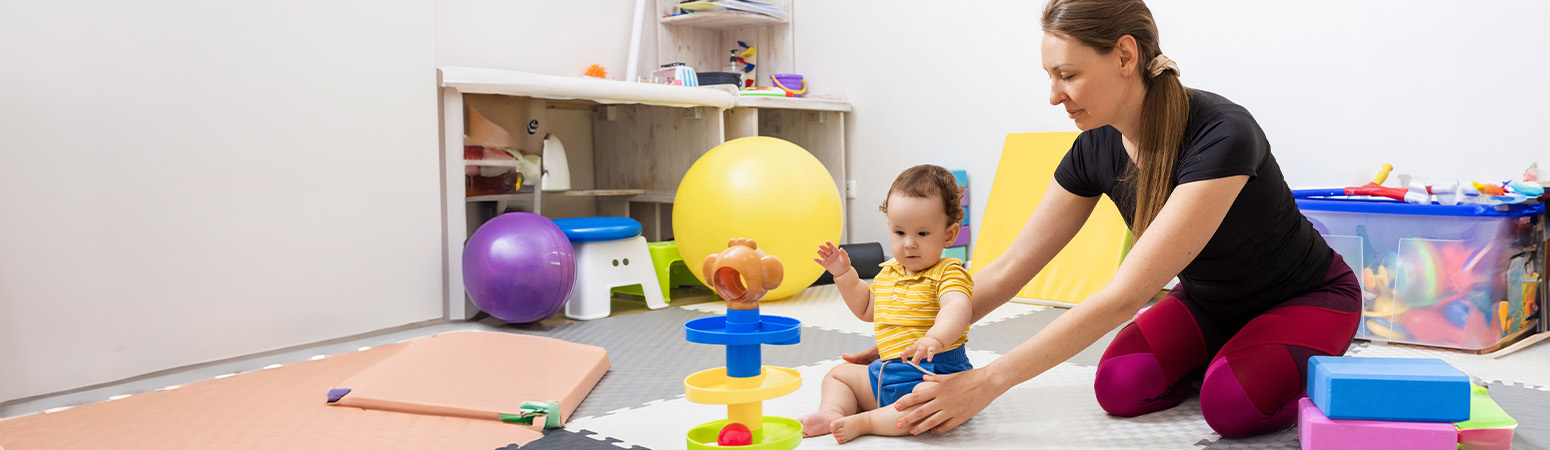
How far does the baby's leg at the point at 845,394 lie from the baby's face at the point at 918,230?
0.23 metres

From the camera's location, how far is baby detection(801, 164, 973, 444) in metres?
1.63

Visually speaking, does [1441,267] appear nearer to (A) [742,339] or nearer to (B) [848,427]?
(B) [848,427]

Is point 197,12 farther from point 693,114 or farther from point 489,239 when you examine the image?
point 693,114

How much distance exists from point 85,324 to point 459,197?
1.00 metres

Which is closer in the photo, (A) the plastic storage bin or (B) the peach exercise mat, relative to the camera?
(B) the peach exercise mat

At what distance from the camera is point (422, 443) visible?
1.71 meters

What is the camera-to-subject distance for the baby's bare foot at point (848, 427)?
1633 millimetres

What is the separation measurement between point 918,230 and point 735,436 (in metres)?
0.45

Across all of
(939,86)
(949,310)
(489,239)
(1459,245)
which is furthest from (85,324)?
(1459,245)

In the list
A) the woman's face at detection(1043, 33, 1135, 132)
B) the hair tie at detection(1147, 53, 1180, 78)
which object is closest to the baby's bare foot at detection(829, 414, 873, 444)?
the woman's face at detection(1043, 33, 1135, 132)

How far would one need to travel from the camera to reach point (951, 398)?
1.49m

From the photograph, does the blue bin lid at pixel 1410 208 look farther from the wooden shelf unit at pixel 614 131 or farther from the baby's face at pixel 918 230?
the wooden shelf unit at pixel 614 131

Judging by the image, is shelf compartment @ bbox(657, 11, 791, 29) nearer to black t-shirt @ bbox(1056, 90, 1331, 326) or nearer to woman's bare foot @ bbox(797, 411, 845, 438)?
black t-shirt @ bbox(1056, 90, 1331, 326)

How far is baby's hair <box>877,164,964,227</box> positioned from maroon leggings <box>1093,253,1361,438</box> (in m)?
0.45
